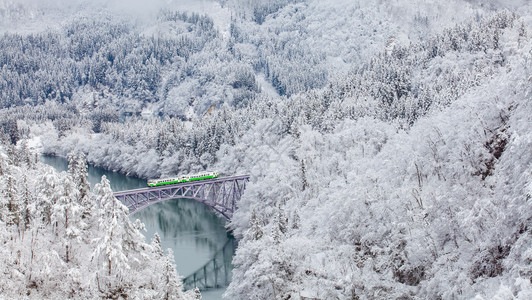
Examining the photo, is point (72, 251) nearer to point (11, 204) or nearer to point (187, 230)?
point (11, 204)

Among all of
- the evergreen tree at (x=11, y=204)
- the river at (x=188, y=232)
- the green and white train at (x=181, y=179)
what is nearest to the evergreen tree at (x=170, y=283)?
the evergreen tree at (x=11, y=204)

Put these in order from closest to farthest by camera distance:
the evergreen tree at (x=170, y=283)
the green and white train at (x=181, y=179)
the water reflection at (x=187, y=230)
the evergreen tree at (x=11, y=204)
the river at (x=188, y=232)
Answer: the evergreen tree at (x=170, y=283)
the evergreen tree at (x=11, y=204)
the river at (x=188, y=232)
the water reflection at (x=187, y=230)
the green and white train at (x=181, y=179)

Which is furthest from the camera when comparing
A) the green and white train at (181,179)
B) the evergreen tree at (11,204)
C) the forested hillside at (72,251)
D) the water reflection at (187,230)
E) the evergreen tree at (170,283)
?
the green and white train at (181,179)

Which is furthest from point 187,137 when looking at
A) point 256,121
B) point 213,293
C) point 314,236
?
point 314,236

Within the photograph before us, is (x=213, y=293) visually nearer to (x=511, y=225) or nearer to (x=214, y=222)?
(x=214, y=222)

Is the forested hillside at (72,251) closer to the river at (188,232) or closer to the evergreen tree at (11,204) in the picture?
the evergreen tree at (11,204)

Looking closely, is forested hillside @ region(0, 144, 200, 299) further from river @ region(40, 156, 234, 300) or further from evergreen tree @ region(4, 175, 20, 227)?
river @ region(40, 156, 234, 300)

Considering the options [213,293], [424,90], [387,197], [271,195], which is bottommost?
[213,293]

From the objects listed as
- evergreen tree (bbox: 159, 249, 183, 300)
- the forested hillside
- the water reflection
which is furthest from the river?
evergreen tree (bbox: 159, 249, 183, 300)
